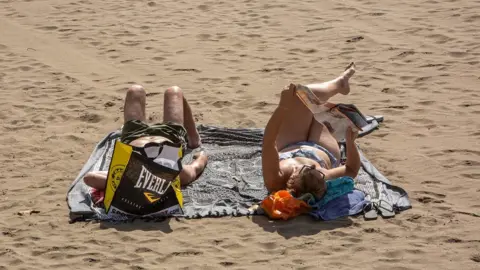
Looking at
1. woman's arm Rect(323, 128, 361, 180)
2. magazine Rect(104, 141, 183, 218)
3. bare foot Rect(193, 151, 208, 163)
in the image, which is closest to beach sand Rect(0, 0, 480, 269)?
magazine Rect(104, 141, 183, 218)

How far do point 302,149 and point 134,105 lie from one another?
4.66 ft

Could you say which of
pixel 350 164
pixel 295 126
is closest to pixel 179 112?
pixel 295 126

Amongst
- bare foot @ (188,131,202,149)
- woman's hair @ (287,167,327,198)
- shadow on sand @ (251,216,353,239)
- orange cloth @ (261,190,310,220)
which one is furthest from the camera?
bare foot @ (188,131,202,149)

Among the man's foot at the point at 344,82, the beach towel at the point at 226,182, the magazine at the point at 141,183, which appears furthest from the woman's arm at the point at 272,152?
the man's foot at the point at 344,82

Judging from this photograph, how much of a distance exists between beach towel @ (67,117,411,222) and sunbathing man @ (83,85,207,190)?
10 cm

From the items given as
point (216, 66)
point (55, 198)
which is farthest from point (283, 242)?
point (216, 66)

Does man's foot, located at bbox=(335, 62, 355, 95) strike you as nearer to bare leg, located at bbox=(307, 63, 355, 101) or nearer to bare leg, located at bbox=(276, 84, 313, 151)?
bare leg, located at bbox=(307, 63, 355, 101)

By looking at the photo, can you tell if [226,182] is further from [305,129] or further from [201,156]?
[305,129]

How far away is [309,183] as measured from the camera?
22.0 ft

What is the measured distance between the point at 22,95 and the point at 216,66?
2060mm

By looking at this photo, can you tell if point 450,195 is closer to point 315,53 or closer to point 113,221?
point 113,221

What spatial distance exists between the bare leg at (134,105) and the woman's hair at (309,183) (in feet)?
4.99

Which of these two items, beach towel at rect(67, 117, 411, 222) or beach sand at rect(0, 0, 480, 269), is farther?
beach towel at rect(67, 117, 411, 222)

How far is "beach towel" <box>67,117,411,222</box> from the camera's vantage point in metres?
6.79
